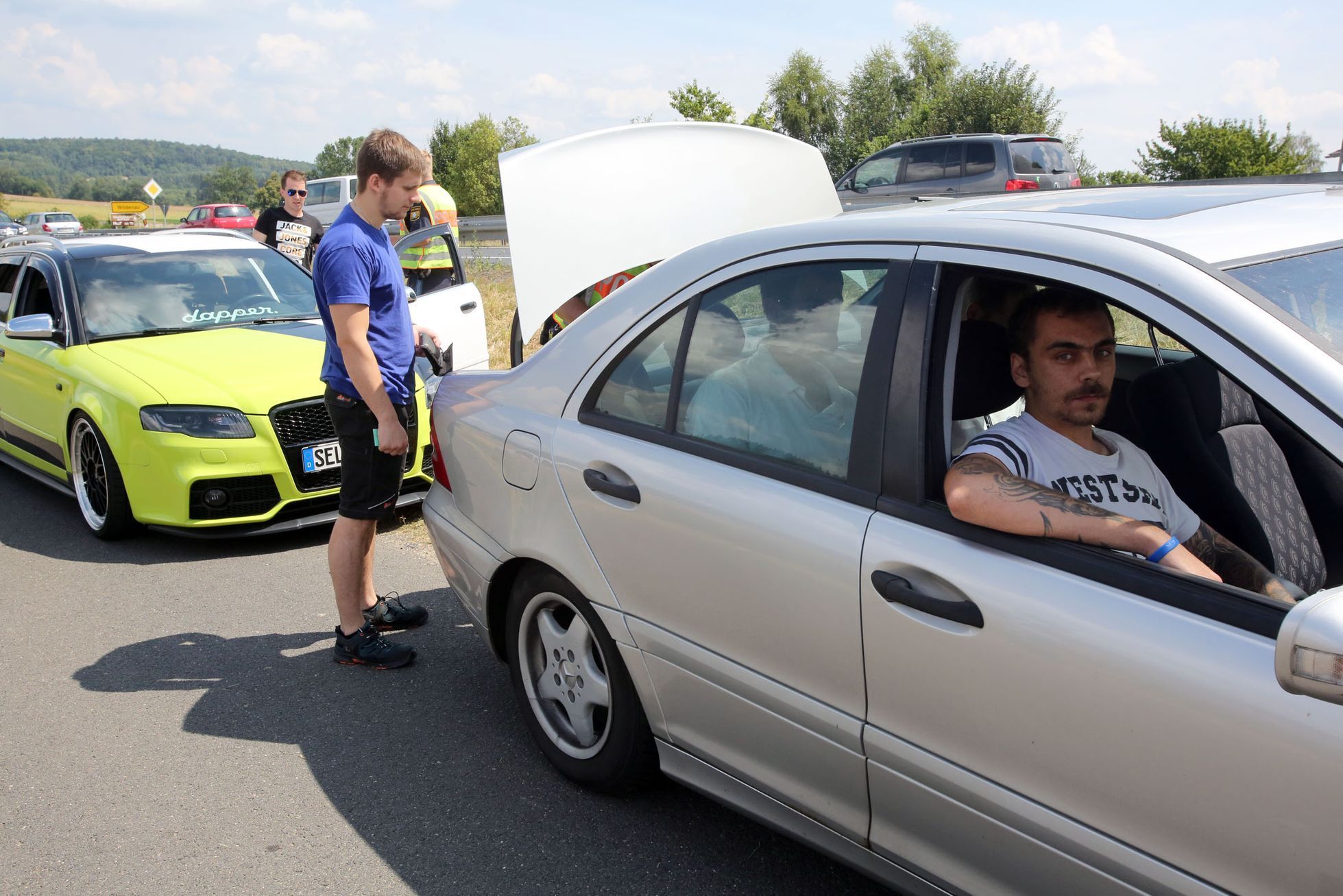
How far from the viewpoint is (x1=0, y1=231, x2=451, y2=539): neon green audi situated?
528 centimetres

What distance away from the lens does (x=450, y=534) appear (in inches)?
135

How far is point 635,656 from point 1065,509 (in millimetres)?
1212

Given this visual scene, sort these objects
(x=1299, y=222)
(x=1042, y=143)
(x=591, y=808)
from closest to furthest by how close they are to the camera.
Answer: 1. (x=1299, y=222)
2. (x=591, y=808)
3. (x=1042, y=143)

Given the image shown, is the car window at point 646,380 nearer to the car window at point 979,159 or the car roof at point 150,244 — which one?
the car roof at point 150,244

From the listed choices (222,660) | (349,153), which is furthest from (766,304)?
(349,153)

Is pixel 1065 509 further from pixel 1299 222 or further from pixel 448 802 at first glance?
pixel 448 802

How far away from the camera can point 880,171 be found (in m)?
18.7

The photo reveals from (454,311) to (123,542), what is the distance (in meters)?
2.57

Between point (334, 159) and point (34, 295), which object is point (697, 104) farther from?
point (334, 159)

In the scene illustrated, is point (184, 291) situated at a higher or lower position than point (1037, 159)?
lower

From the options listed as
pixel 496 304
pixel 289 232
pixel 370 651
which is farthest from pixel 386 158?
pixel 496 304

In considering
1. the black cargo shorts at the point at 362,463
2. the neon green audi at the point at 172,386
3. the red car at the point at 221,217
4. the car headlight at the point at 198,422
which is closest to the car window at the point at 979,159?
the neon green audi at the point at 172,386

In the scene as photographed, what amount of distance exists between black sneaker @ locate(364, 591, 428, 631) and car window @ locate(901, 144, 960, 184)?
15023 mm

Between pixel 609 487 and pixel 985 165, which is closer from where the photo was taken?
pixel 609 487
